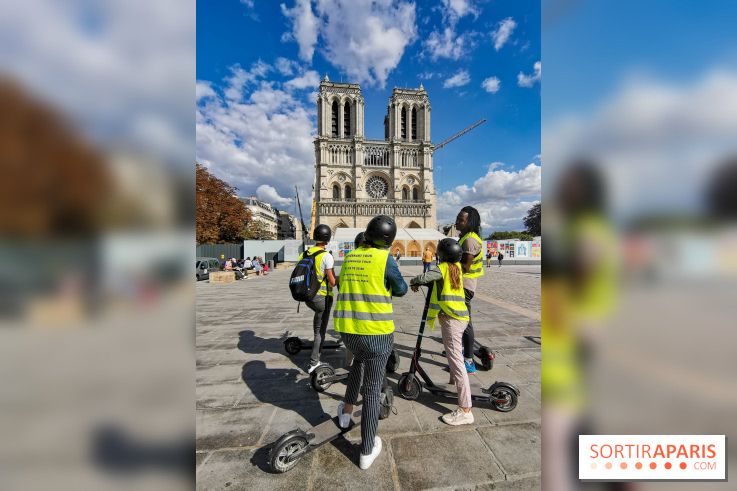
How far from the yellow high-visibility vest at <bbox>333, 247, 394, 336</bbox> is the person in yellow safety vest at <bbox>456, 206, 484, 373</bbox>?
1749 millimetres

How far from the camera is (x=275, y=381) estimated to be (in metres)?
3.49

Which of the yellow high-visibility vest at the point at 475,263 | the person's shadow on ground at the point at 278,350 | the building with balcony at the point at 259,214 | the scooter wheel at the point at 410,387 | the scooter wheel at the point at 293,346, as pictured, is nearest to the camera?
the scooter wheel at the point at 410,387

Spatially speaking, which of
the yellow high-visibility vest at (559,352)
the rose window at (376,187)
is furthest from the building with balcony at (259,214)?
the yellow high-visibility vest at (559,352)

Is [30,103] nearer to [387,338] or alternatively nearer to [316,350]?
[387,338]

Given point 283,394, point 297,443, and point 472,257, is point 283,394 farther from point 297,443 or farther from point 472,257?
point 472,257

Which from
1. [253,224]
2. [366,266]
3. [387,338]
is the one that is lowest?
[387,338]

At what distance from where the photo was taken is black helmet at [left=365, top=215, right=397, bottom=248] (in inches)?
84.5

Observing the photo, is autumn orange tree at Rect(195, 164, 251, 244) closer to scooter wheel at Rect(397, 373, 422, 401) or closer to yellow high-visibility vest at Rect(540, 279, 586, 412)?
scooter wheel at Rect(397, 373, 422, 401)

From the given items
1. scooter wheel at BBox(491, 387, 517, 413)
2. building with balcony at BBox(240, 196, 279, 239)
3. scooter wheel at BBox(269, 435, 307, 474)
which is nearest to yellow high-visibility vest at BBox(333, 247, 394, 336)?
scooter wheel at BBox(269, 435, 307, 474)

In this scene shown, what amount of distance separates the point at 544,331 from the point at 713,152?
892 mm

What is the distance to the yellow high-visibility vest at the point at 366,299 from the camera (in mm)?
2074

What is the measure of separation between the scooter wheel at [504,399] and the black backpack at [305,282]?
7.06ft

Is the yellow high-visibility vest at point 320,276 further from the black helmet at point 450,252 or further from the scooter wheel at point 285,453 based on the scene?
the scooter wheel at point 285,453

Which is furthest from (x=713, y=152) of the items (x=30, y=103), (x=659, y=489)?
(x=30, y=103)
